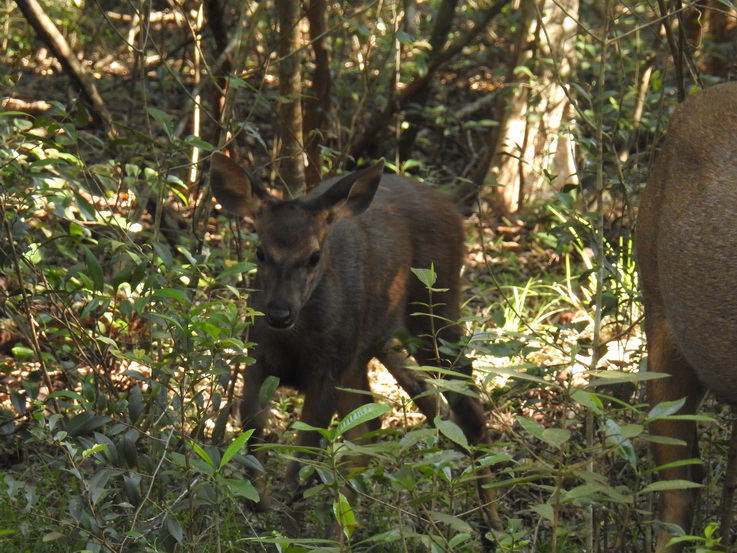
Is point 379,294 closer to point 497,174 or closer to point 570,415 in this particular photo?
point 570,415

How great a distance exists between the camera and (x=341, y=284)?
19.3 ft

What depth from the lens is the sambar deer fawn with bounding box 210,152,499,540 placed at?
5457 mm

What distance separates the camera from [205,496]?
3826 millimetres

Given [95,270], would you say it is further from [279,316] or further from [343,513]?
[343,513]

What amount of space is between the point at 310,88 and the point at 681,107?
17.5ft

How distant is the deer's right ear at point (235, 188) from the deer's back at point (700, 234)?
7.11 ft

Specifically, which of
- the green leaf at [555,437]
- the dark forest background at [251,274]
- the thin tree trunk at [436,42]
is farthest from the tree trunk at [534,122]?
the green leaf at [555,437]

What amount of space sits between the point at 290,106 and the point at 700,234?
419cm

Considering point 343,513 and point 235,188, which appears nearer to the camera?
point 343,513

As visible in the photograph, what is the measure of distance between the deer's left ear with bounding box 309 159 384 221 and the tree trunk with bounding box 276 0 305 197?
5.26 ft

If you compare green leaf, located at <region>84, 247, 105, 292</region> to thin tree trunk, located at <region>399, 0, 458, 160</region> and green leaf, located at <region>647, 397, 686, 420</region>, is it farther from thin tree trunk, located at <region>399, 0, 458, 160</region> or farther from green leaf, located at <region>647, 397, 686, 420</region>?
thin tree trunk, located at <region>399, 0, 458, 160</region>

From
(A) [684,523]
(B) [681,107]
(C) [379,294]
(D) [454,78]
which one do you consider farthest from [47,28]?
(D) [454,78]

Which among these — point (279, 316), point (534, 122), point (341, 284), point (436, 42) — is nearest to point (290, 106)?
point (341, 284)

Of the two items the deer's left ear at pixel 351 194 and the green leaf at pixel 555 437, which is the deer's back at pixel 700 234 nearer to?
the green leaf at pixel 555 437
